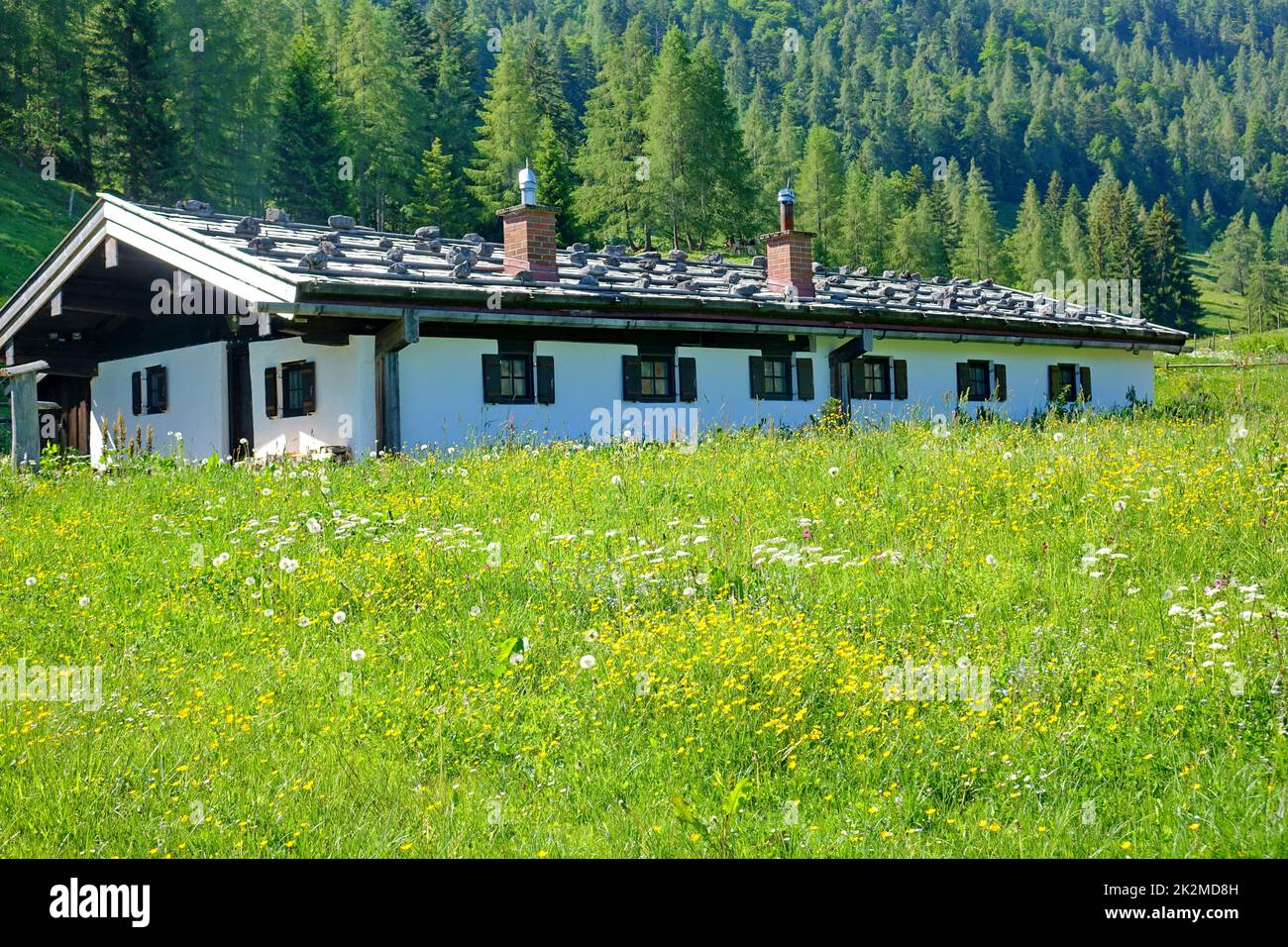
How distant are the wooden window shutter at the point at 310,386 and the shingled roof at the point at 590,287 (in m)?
1.53

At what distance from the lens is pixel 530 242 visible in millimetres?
19188

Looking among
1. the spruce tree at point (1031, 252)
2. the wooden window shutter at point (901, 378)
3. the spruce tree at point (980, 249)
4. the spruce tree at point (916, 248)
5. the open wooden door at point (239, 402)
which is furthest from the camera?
the spruce tree at point (1031, 252)

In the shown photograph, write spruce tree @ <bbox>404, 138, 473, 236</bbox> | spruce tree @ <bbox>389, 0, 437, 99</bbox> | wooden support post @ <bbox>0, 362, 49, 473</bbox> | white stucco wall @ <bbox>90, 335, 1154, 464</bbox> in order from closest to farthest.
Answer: wooden support post @ <bbox>0, 362, 49, 473</bbox>
white stucco wall @ <bbox>90, 335, 1154, 464</bbox>
spruce tree @ <bbox>404, 138, 473, 236</bbox>
spruce tree @ <bbox>389, 0, 437, 99</bbox>

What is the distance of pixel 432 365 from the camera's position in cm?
1684

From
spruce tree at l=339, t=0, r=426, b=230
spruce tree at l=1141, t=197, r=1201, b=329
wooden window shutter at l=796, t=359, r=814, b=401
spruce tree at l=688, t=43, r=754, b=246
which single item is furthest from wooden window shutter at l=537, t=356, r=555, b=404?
spruce tree at l=1141, t=197, r=1201, b=329

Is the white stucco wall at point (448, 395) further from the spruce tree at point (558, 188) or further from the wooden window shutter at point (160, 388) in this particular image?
the spruce tree at point (558, 188)

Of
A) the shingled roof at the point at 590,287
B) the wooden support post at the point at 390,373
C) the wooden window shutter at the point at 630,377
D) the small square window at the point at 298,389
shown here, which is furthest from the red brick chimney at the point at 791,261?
the small square window at the point at 298,389

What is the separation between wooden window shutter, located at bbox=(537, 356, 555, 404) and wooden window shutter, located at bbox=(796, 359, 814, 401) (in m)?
5.16

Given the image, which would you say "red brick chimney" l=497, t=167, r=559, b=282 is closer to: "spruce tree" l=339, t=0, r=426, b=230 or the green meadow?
the green meadow

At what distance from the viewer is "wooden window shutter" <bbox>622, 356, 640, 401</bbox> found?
62.0ft

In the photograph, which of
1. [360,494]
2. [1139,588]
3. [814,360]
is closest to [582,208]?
[814,360]

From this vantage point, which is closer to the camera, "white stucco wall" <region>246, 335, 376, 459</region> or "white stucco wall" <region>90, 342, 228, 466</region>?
"white stucco wall" <region>246, 335, 376, 459</region>

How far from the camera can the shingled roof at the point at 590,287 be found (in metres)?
15.8
